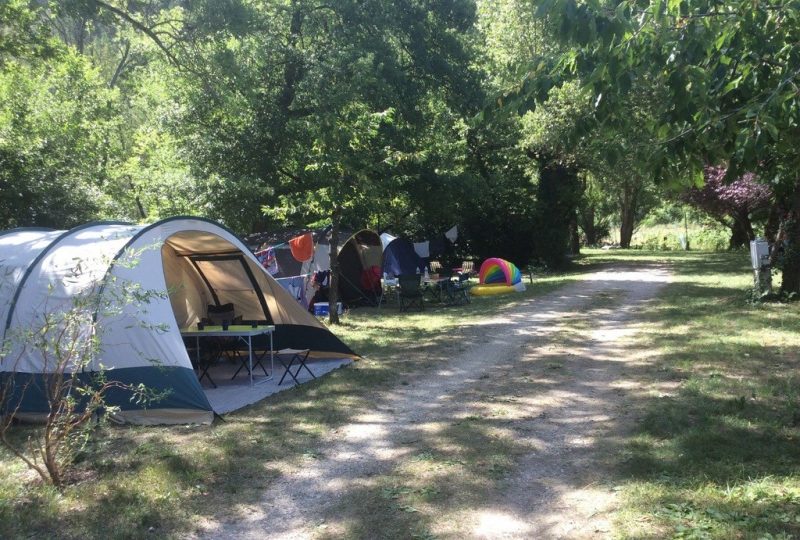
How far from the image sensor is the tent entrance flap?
30.9 ft

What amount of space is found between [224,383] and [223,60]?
5.60m

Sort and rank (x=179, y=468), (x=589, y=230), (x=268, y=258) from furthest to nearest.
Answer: (x=589, y=230), (x=268, y=258), (x=179, y=468)

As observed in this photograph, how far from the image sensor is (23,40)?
10750 mm

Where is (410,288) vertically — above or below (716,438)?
above

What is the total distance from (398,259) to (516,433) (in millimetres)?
12136

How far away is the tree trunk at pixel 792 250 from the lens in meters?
12.0

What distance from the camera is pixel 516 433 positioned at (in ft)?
18.3

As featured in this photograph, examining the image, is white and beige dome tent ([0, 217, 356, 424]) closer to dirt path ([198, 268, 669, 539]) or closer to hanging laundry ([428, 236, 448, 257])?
dirt path ([198, 268, 669, 539])

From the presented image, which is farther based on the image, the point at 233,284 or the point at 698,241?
the point at 698,241

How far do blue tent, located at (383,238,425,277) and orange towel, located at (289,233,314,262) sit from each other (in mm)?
3918

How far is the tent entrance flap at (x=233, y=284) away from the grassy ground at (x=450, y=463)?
2110mm

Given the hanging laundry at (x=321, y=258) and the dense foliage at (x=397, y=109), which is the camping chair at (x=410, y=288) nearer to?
the dense foliage at (x=397, y=109)

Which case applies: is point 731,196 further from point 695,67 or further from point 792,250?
point 695,67

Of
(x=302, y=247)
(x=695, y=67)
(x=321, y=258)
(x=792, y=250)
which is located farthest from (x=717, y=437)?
(x=321, y=258)
